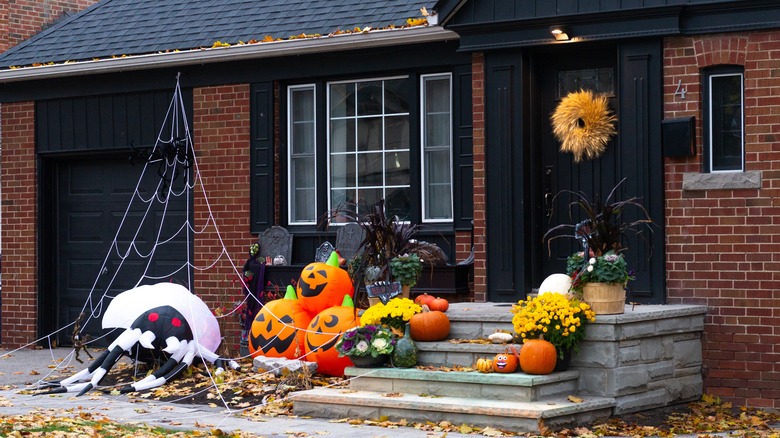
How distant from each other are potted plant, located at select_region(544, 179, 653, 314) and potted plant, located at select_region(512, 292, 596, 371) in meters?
0.22

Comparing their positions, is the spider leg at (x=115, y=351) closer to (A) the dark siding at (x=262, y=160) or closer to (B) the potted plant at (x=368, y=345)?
(B) the potted plant at (x=368, y=345)

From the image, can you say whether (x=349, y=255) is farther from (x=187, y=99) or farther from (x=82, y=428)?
(x=82, y=428)

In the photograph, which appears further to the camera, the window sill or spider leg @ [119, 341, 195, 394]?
spider leg @ [119, 341, 195, 394]

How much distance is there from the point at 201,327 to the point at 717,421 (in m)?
5.24

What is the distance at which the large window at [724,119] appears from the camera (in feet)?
36.7

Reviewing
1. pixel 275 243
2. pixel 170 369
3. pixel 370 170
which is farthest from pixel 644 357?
pixel 275 243

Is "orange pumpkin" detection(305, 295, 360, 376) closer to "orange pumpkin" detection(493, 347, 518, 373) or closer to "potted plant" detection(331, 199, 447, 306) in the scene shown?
"potted plant" detection(331, 199, 447, 306)

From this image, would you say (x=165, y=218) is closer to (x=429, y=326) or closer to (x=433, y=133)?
(x=433, y=133)

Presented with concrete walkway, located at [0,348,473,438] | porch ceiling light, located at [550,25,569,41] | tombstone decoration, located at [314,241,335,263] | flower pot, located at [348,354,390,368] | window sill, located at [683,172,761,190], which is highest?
porch ceiling light, located at [550,25,569,41]

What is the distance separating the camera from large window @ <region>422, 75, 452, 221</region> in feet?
43.8

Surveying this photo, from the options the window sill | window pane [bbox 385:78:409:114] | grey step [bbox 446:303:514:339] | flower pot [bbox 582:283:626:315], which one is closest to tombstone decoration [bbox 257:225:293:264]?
window pane [bbox 385:78:409:114]

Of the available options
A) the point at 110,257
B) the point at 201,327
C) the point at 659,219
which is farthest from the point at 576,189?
the point at 110,257

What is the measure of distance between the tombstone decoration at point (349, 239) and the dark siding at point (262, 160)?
1.01m

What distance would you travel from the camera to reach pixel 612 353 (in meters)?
9.99
